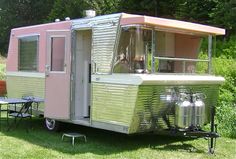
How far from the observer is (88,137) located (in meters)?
9.48

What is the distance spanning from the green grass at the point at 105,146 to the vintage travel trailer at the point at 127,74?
42 centimetres

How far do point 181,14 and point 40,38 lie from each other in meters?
16.3

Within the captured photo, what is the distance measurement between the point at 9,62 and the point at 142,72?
5.16 meters

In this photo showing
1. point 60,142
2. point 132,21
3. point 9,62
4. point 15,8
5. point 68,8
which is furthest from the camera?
point 15,8

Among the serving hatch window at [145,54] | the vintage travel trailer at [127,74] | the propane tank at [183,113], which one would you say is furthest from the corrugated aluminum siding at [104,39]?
the propane tank at [183,113]

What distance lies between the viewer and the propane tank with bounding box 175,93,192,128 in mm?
7938

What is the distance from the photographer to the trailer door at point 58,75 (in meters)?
9.25

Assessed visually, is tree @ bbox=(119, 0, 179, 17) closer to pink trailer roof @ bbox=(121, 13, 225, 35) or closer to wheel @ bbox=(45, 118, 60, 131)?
wheel @ bbox=(45, 118, 60, 131)

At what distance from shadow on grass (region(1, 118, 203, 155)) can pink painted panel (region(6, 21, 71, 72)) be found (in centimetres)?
158

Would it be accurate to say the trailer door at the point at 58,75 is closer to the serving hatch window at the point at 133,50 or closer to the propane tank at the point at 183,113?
the serving hatch window at the point at 133,50

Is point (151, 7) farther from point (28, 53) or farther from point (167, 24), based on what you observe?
point (167, 24)

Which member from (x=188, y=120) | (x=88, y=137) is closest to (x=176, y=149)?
(x=188, y=120)

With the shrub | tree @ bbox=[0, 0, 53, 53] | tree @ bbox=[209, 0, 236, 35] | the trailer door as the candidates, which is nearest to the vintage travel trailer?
the trailer door

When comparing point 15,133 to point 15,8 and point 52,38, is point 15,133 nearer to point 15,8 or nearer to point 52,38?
point 52,38
